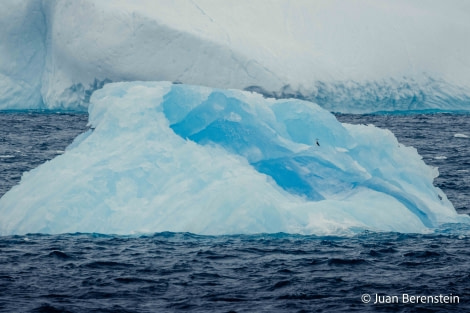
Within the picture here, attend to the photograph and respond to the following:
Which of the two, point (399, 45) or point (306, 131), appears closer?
point (306, 131)

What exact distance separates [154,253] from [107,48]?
22206mm

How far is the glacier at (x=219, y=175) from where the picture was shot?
11.6 meters

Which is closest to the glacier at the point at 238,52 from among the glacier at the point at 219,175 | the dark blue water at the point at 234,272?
the glacier at the point at 219,175

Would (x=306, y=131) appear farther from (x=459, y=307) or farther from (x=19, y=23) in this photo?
(x=19, y=23)

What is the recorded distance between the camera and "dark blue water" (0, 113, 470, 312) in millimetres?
8180

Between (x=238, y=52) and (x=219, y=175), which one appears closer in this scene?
(x=219, y=175)

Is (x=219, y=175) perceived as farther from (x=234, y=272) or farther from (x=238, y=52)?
(x=238, y=52)

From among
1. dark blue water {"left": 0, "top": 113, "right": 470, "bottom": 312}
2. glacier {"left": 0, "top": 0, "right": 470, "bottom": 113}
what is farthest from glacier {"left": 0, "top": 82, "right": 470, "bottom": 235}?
glacier {"left": 0, "top": 0, "right": 470, "bottom": 113}

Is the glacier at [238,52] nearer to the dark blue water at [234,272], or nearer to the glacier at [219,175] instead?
the glacier at [219,175]

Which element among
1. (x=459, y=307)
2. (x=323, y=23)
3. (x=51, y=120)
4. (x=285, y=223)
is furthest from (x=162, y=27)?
(x=459, y=307)

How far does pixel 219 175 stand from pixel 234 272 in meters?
3.06

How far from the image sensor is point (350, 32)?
36.6 metres

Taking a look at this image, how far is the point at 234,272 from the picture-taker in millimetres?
9406

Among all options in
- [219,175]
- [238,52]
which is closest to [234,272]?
[219,175]
